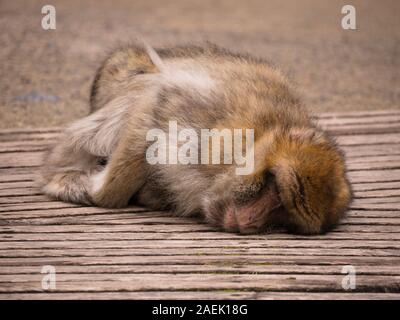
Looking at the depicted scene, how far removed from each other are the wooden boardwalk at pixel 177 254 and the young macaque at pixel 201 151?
0.10 meters

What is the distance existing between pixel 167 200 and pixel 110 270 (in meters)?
0.91

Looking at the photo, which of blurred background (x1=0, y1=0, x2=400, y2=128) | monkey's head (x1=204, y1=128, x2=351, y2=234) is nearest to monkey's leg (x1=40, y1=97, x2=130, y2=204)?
monkey's head (x1=204, y1=128, x2=351, y2=234)

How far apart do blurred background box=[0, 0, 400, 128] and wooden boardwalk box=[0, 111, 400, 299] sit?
2.61 m

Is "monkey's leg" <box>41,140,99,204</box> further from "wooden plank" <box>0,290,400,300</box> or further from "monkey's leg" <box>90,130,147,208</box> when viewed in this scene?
"wooden plank" <box>0,290,400,300</box>

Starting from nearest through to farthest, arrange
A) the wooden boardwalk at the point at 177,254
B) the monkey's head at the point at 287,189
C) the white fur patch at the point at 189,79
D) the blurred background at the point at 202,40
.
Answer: the wooden boardwalk at the point at 177,254 < the monkey's head at the point at 287,189 < the white fur patch at the point at 189,79 < the blurred background at the point at 202,40

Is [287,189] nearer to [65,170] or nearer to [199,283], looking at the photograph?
[199,283]

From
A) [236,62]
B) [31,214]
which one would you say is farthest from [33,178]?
[236,62]

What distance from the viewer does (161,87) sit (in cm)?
411

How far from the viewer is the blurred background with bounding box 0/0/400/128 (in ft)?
24.5

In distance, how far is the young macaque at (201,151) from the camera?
11.6 ft

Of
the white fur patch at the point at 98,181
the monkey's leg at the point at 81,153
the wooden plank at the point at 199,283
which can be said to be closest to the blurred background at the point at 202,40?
the monkey's leg at the point at 81,153

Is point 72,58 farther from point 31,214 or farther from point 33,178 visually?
point 31,214

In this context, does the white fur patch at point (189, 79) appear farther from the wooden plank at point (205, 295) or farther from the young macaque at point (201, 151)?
the wooden plank at point (205, 295)
